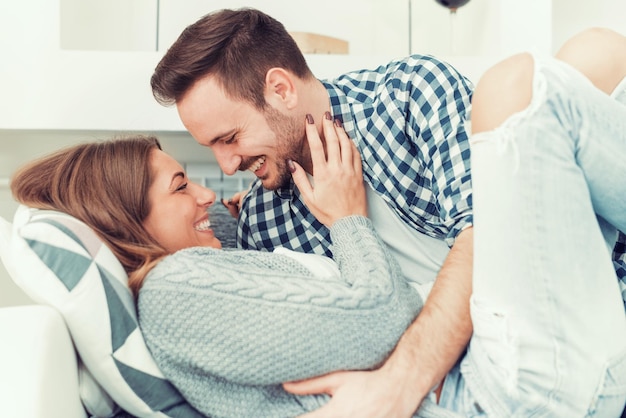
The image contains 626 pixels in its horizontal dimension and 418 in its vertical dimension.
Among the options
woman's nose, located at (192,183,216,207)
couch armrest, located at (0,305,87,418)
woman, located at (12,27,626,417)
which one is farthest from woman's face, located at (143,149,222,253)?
couch armrest, located at (0,305,87,418)

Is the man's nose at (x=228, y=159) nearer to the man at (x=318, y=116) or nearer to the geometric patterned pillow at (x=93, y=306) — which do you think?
the man at (x=318, y=116)

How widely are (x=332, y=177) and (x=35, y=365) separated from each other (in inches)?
27.9

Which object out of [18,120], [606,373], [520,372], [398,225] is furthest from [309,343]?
[18,120]

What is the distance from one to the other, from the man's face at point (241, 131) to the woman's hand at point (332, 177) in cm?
4

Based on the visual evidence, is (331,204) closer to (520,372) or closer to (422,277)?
(422,277)

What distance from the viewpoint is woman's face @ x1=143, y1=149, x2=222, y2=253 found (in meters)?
1.11

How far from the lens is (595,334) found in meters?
0.74

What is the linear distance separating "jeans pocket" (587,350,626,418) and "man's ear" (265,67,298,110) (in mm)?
817

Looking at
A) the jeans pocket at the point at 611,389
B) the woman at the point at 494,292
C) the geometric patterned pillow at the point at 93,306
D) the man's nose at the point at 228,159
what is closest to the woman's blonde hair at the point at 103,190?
the woman at the point at 494,292

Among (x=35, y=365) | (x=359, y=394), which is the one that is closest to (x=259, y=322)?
(x=359, y=394)

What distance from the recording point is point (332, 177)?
1240mm

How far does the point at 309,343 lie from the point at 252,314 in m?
0.09

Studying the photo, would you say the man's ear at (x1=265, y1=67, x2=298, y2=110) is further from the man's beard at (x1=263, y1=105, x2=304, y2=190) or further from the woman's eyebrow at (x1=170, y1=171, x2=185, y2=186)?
the woman's eyebrow at (x1=170, y1=171, x2=185, y2=186)

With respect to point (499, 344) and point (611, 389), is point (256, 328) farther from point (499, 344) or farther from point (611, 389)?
point (611, 389)
